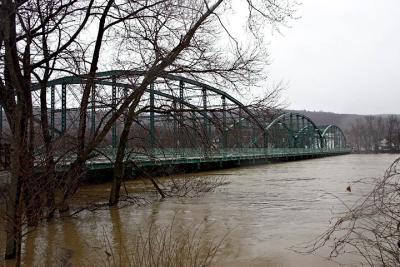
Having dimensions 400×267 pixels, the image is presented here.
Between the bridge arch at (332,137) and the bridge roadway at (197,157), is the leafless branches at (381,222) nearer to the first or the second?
the bridge roadway at (197,157)

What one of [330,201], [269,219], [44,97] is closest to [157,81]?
[44,97]

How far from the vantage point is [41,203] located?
7816 mm

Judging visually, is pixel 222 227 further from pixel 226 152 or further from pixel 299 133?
pixel 299 133

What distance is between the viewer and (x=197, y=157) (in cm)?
4656

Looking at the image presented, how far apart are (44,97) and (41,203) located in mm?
7778

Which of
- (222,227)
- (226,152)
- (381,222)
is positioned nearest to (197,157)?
(226,152)

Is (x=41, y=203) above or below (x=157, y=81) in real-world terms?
below

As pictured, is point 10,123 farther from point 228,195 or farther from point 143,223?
point 228,195

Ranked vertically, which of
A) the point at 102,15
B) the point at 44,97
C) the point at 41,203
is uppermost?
the point at 102,15

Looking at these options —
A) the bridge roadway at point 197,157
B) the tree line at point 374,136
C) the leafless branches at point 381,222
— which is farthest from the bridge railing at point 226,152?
the tree line at point 374,136

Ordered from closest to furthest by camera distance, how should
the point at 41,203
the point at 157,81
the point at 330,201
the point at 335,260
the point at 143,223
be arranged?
the point at 41,203 < the point at 335,260 < the point at 157,81 < the point at 143,223 < the point at 330,201

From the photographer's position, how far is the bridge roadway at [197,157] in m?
22.6

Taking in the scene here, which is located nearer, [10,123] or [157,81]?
[10,123]

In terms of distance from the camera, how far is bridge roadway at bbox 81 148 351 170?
74.1 ft
